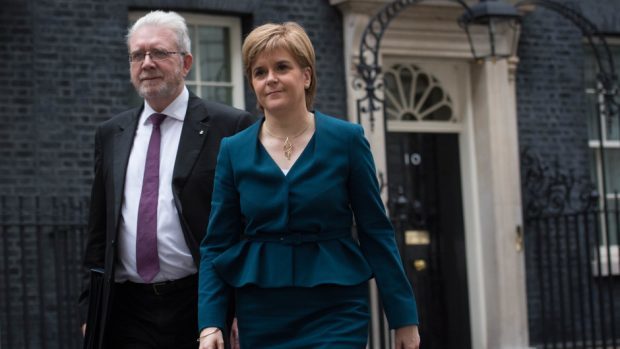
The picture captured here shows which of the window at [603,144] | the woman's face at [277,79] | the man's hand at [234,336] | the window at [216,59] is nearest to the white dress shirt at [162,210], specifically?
the man's hand at [234,336]

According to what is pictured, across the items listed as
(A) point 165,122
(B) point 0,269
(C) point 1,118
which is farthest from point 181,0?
(A) point 165,122

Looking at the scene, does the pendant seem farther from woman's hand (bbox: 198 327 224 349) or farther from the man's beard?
the man's beard

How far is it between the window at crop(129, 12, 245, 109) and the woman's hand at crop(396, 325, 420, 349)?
23.8 ft

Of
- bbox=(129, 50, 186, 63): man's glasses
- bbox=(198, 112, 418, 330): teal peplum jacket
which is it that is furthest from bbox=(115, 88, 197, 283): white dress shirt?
bbox=(198, 112, 418, 330): teal peplum jacket

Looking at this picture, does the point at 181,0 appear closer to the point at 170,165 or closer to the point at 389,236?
the point at 170,165

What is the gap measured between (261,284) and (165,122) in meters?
1.30

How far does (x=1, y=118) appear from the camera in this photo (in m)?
10.2

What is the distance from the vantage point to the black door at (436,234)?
485 inches

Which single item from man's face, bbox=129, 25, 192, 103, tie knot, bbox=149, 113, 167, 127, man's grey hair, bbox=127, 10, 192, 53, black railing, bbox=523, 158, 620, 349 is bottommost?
A: black railing, bbox=523, 158, 620, 349

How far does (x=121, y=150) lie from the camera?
512cm

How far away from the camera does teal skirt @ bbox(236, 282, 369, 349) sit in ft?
13.2

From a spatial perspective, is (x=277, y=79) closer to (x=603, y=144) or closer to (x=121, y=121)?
(x=121, y=121)

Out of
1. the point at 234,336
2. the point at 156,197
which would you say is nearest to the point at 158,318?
the point at 234,336

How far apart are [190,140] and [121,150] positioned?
11.8 inches
